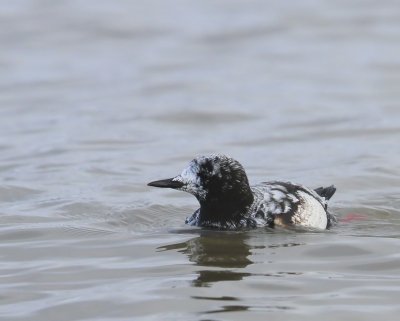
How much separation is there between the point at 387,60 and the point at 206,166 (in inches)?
386

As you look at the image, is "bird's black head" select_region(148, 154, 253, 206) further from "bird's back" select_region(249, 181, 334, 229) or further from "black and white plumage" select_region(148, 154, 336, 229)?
"bird's back" select_region(249, 181, 334, 229)

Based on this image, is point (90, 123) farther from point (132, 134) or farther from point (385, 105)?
point (385, 105)

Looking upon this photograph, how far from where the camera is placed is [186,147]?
48.8 ft

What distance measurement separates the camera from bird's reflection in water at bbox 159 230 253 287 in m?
8.49

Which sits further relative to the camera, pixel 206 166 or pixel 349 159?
pixel 349 159

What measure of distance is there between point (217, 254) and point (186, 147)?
5.59m

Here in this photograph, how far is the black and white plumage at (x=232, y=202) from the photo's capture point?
33.7 feet

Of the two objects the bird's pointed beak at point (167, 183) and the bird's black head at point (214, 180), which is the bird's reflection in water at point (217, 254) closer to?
the bird's black head at point (214, 180)

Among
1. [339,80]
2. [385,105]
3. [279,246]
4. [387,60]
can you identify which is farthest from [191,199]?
[387,60]

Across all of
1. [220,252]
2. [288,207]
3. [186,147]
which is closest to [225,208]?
[288,207]

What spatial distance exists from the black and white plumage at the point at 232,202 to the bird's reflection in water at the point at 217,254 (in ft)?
0.68

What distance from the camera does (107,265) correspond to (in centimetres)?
891

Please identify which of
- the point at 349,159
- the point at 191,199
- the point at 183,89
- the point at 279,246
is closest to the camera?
the point at 279,246

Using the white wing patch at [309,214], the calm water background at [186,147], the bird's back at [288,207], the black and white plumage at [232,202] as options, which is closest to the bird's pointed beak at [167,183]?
the black and white plumage at [232,202]
